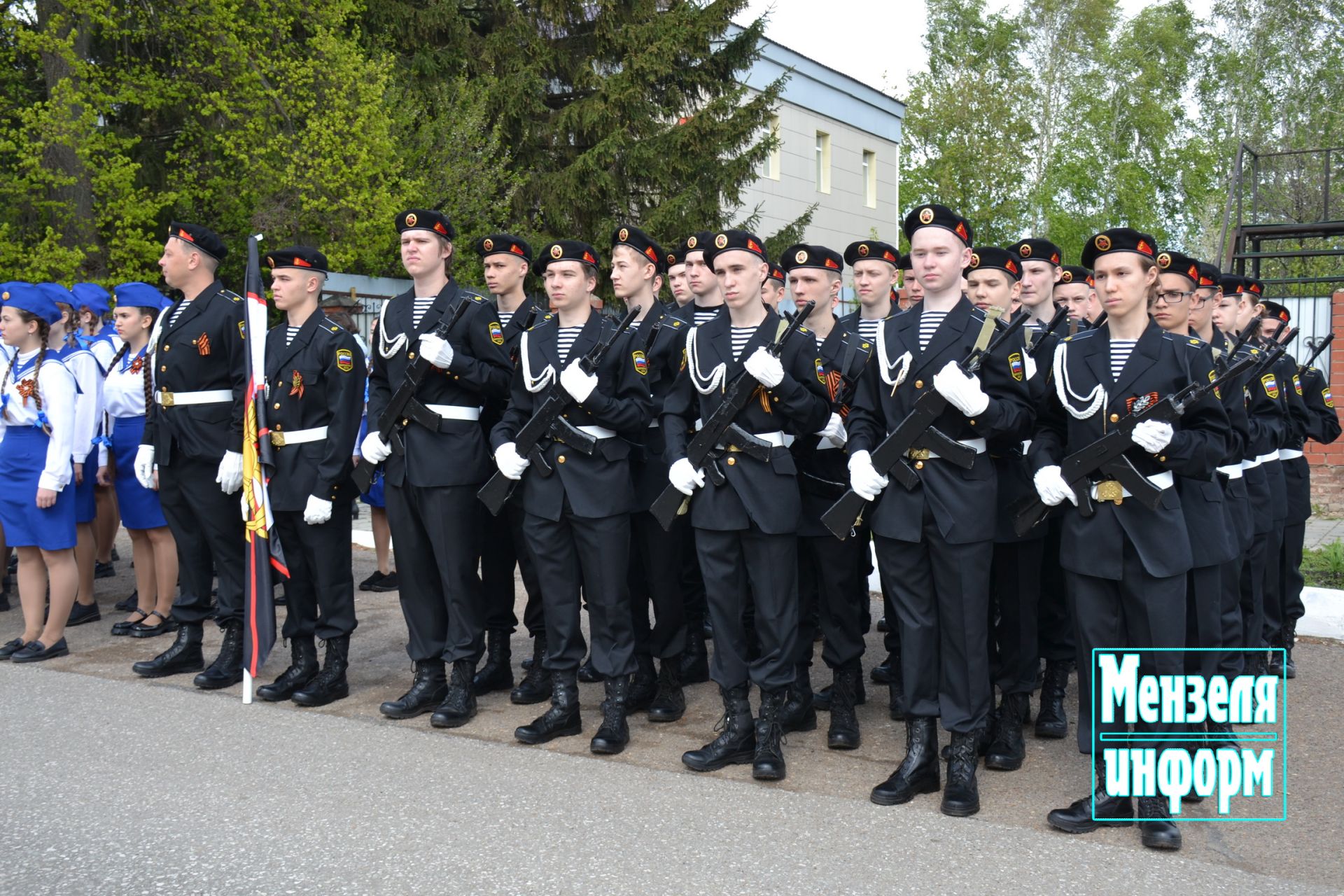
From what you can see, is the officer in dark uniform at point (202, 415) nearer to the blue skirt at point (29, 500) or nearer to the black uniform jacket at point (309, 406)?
the black uniform jacket at point (309, 406)

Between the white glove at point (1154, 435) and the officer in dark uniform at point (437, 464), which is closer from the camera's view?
the white glove at point (1154, 435)

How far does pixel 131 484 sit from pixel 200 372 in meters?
1.62

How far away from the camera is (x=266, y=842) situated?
413cm

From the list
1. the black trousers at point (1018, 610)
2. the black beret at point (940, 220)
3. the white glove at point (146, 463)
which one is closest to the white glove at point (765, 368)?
the black beret at point (940, 220)

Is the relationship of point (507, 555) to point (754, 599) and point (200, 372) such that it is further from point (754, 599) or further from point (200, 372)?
point (200, 372)

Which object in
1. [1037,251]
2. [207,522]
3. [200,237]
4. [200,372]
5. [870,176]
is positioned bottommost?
[207,522]

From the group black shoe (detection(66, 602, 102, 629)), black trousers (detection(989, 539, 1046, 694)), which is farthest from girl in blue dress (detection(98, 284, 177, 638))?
black trousers (detection(989, 539, 1046, 694))

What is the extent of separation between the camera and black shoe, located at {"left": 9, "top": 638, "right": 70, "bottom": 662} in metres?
6.83

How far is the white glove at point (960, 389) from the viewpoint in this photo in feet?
14.1

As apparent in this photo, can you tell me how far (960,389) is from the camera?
4.29 meters

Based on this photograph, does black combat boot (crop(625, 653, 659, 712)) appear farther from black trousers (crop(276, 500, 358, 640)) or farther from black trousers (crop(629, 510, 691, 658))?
black trousers (crop(276, 500, 358, 640))

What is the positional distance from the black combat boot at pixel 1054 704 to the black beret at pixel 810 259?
2.16 meters

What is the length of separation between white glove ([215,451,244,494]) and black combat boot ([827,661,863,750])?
309 cm

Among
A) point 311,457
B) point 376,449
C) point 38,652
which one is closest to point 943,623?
point 376,449
